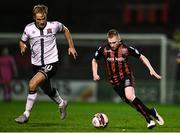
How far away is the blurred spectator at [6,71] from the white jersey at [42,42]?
12302 millimetres

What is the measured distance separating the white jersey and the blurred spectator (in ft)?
40.4

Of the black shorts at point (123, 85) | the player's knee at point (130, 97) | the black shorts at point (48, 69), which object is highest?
the black shorts at point (48, 69)

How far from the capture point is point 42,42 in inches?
559

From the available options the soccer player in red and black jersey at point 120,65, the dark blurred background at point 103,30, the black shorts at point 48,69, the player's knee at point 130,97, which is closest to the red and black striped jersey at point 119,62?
the soccer player in red and black jersey at point 120,65

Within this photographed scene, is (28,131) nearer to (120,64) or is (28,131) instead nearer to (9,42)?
(120,64)

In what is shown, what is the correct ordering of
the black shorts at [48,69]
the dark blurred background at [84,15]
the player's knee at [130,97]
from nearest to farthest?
the player's knee at [130,97], the black shorts at [48,69], the dark blurred background at [84,15]

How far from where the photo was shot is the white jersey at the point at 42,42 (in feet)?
46.5

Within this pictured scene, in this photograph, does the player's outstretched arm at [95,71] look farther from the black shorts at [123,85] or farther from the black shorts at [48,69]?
the black shorts at [48,69]

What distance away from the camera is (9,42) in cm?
2894

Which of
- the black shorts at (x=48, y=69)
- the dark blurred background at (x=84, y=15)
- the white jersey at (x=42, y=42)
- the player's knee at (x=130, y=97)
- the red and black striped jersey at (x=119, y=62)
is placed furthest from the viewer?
the dark blurred background at (x=84, y=15)

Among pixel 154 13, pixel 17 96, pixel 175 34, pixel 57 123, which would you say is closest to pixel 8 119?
pixel 57 123

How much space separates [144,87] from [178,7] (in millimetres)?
11931

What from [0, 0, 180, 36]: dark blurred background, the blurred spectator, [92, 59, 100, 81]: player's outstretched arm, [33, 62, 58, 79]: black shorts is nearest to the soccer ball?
[92, 59, 100, 81]: player's outstretched arm

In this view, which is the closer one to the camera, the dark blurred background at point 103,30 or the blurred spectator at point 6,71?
the blurred spectator at point 6,71
